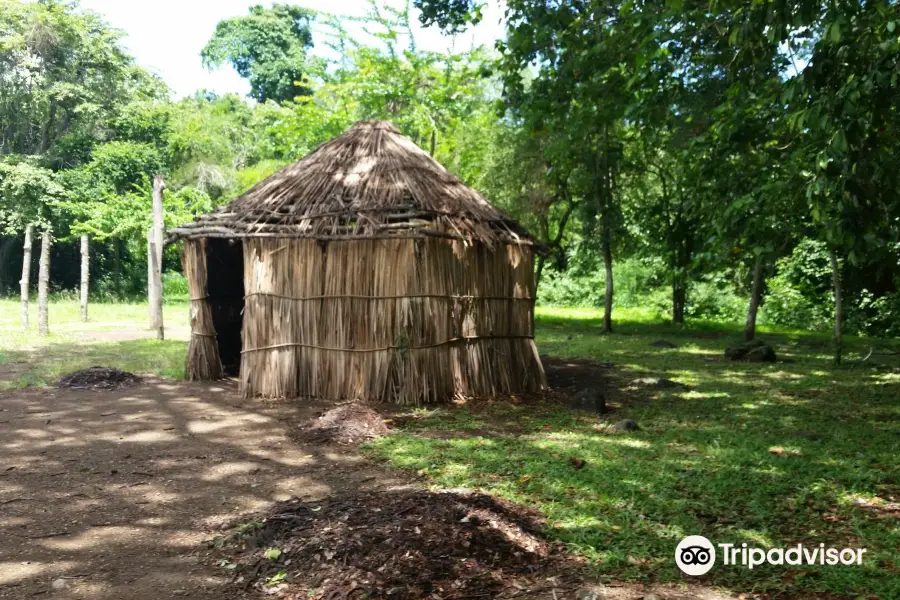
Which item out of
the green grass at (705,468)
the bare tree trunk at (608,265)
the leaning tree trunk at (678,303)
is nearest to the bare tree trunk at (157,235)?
the green grass at (705,468)

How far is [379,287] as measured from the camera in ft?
26.2

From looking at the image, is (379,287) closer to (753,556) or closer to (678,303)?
(753,556)

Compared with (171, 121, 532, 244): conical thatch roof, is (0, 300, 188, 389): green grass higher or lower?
lower

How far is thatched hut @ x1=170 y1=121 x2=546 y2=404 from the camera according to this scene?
791cm

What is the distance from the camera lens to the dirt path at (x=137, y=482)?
11.7ft

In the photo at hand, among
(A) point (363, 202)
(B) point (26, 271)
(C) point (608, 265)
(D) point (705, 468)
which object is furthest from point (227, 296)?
(C) point (608, 265)

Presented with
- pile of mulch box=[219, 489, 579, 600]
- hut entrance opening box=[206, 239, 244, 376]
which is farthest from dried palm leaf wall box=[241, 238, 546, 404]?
pile of mulch box=[219, 489, 579, 600]

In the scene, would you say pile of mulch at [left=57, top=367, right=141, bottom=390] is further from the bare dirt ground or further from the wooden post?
the wooden post

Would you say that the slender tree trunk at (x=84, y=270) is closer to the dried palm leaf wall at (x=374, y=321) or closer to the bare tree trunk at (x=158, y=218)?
the bare tree trunk at (x=158, y=218)

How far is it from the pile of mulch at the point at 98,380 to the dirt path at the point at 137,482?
1.56ft

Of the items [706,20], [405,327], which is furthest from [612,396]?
[706,20]

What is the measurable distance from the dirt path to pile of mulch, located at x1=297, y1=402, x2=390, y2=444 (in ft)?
0.69

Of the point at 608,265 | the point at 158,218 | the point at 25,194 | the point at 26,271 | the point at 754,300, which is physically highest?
the point at 25,194

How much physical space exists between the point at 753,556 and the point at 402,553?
1904 millimetres
